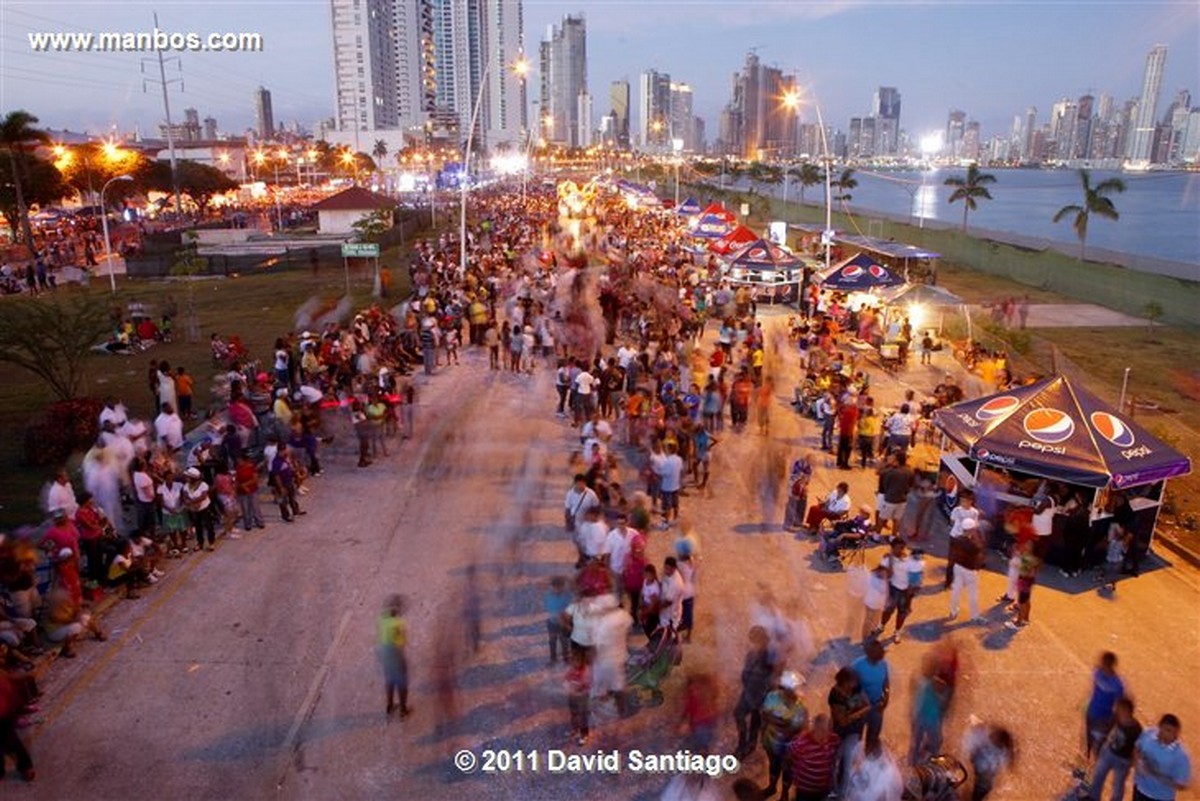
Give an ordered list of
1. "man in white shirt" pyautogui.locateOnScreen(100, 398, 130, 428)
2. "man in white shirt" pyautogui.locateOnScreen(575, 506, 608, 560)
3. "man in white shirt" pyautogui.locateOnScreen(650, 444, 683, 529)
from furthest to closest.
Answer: "man in white shirt" pyautogui.locateOnScreen(100, 398, 130, 428)
"man in white shirt" pyautogui.locateOnScreen(650, 444, 683, 529)
"man in white shirt" pyautogui.locateOnScreen(575, 506, 608, 560)

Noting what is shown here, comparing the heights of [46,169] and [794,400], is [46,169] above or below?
above

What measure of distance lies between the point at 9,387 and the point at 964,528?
2162 cm

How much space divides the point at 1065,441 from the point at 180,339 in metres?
24.0

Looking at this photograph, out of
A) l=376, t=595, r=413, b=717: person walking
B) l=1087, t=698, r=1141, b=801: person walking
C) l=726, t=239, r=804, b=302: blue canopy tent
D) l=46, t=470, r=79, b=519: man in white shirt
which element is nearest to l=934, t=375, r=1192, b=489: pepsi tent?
l=1087, t=698, r=1141, b=801: person walking

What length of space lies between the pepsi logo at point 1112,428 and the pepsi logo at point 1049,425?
348 millimetres

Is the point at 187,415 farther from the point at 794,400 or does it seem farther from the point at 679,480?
the point at 794,400

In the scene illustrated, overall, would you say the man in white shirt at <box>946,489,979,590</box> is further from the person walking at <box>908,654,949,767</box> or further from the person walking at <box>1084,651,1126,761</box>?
the person walking at <box>908,654,949,767</box>

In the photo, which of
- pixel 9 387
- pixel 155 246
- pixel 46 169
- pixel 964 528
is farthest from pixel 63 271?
pixel 964 528

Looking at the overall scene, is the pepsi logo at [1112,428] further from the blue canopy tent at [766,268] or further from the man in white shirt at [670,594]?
the blue canopy tent at [766,268]

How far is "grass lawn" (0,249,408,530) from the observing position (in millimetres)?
14383

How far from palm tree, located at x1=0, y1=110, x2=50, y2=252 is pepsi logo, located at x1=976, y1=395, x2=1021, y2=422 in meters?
46.1

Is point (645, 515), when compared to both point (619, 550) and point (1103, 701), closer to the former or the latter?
point (619, 550)

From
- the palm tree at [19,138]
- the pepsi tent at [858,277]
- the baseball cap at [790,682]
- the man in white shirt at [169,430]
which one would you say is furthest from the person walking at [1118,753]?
the palm tree at [19,138]

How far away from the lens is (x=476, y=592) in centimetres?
1030
